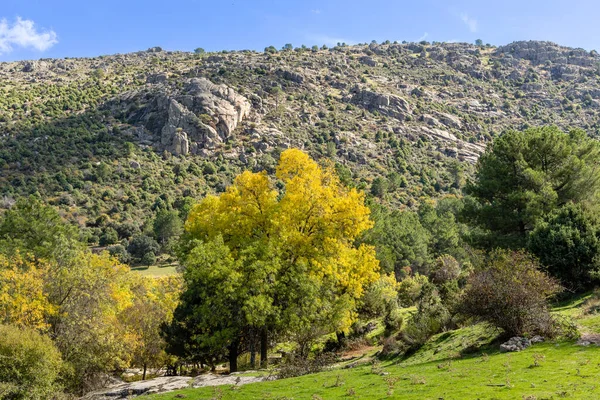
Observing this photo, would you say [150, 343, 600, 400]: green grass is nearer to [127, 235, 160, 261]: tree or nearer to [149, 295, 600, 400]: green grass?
[149, 295, 600, 400]: green grass

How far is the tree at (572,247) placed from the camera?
25203mm

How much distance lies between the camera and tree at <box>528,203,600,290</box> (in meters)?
25.2

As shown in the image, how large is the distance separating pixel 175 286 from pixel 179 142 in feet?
321

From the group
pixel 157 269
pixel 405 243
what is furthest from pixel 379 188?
pixel 157 269

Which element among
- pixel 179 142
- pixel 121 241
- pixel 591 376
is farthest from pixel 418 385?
pixel 179 142

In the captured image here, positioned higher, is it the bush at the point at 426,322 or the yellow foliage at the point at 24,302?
the yellow foliage at the point at 24,302

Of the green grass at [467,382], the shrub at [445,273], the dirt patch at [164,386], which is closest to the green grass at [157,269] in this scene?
the shrub at [445,273]

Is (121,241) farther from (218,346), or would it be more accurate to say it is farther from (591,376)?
(591,376)

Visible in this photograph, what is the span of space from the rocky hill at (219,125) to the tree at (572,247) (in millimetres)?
59007

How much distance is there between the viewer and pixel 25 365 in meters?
19.7

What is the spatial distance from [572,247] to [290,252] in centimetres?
1720

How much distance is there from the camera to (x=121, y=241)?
90625mm

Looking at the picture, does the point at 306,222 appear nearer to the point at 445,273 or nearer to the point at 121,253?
the point at 445,273

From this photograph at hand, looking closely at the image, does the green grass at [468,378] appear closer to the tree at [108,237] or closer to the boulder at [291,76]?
the tree at [108,237]
